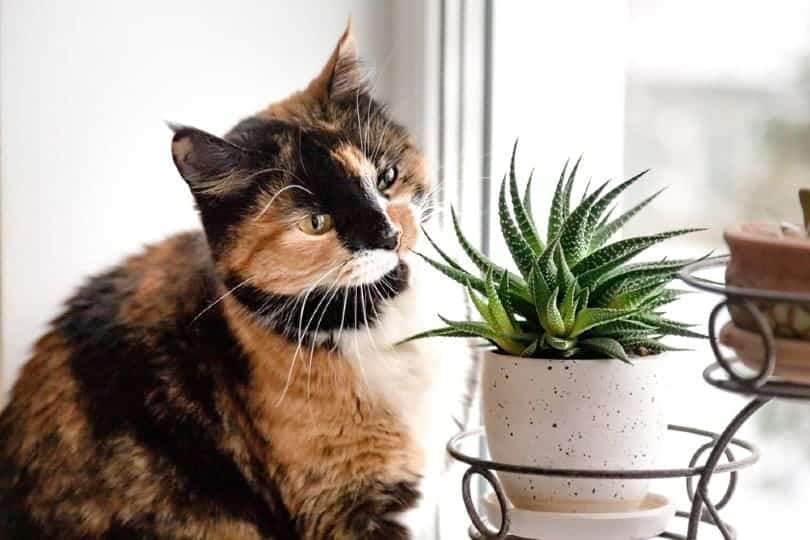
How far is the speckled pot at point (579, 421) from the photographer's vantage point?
94 cm

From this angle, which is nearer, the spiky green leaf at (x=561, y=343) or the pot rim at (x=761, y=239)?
the pot rim at (x=761, y=239)

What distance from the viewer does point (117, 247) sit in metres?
1.30

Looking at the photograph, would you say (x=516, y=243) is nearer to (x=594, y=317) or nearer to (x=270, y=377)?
(x=594, y=317)

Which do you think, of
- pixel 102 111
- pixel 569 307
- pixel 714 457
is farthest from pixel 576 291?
pixel 102 111

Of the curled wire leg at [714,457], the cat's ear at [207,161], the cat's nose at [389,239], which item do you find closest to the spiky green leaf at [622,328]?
the curled wire leg at [714,457]

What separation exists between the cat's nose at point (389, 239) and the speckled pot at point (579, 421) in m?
0.15

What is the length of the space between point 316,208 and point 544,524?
14.3 inches

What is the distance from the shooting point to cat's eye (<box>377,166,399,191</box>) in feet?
3.65

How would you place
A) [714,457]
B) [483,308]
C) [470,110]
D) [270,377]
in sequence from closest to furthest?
[714,457] < [483,308] < [270,377] < [470,110]

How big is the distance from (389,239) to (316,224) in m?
0.08

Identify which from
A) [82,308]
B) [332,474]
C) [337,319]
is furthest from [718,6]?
[82,308]

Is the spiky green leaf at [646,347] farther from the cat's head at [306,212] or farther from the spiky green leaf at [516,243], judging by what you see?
the cat's head at [306,212]

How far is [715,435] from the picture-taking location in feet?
3.44

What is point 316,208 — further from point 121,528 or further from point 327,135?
point 121,528
